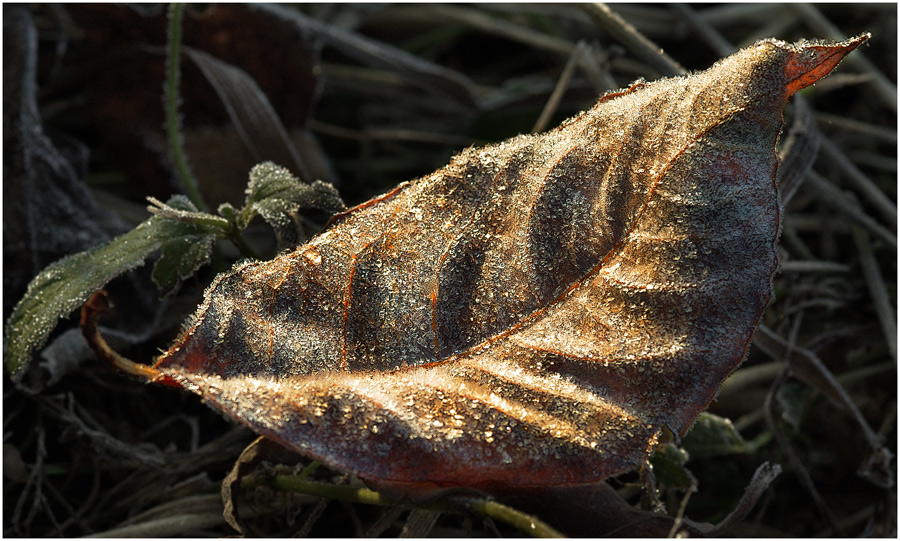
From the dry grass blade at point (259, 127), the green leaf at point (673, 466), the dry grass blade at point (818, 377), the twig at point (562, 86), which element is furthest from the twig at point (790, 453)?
the dry grass blade at point (259, 127)

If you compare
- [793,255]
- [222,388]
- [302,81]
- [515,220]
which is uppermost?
[302,81]

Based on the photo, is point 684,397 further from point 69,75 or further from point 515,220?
point 69,75

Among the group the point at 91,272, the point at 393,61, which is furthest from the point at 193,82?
the point at 91,272

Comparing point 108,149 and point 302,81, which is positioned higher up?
point 302,81

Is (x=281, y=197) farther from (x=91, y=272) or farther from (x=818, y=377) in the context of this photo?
(x=818, y=377)

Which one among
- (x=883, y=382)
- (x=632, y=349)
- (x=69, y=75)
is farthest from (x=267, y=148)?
(x=883, y=382)

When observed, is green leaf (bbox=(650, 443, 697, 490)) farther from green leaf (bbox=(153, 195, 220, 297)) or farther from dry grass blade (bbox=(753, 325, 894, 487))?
green leaf (bbox=(153, 195, 220, 297))
